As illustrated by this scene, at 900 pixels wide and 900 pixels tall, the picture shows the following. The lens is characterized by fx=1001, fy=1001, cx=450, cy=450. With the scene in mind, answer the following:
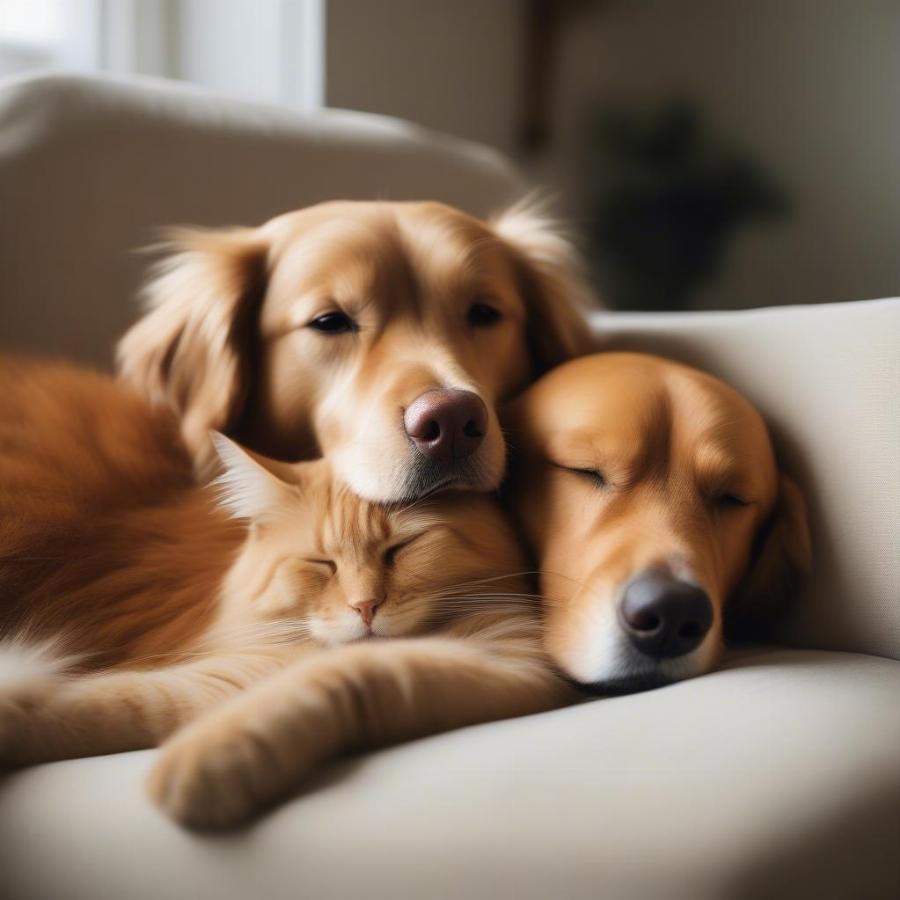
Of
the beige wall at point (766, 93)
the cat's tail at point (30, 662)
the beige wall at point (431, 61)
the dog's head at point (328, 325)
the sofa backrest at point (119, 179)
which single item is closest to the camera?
the cat's tail at point (30, 662)

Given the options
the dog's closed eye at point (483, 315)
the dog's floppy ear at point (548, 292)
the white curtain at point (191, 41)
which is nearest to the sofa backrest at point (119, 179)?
the dog's floppy ear at point (548, 292)

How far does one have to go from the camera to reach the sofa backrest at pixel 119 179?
147 centimetres

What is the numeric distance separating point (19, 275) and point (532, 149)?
6.73 ft

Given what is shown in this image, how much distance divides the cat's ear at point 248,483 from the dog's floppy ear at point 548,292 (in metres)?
0.53

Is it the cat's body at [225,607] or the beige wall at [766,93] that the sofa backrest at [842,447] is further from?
the beige wall at [766,93]

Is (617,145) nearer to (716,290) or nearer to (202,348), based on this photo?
(716,290)

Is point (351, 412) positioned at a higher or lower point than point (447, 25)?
lower

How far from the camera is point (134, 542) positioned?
1176 millimetres

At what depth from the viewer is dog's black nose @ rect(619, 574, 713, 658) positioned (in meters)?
0.96

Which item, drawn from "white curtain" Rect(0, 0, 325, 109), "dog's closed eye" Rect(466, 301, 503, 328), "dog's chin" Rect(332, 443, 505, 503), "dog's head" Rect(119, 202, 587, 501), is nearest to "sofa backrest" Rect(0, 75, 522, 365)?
"dog's head" Rect(119, 202, 587, 501)

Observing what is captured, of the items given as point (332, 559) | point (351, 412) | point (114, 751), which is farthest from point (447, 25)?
point (114, 751)

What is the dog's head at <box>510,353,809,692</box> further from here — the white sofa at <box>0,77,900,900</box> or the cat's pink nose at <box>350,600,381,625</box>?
the cat's pink nose at <box>350,600,381,625</box>

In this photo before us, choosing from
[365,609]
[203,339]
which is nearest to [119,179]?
[203,339]

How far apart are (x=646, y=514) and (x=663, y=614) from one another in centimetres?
15
